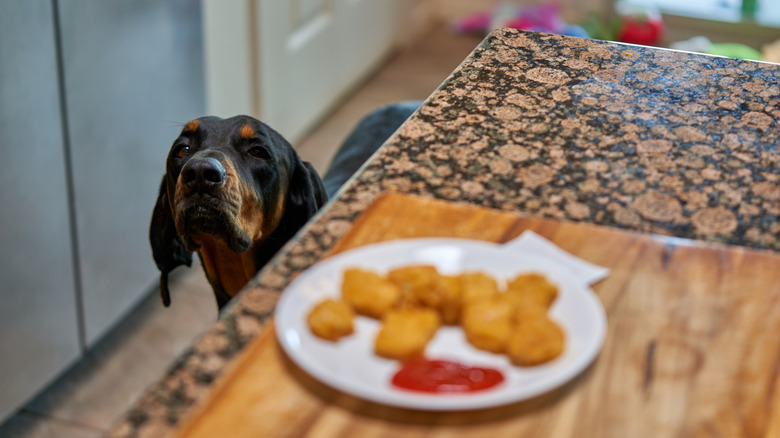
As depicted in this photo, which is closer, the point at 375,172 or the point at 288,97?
the point at 375,172

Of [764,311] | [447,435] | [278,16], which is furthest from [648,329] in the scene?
[278,16]

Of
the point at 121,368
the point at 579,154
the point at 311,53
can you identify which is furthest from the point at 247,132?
the point at 311,53

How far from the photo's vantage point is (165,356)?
249cm

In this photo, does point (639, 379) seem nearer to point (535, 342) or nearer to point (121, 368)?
point (535, 342)

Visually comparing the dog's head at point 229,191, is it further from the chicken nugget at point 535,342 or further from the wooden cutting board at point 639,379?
the chicken nugget at point 535,342

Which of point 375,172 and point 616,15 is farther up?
point 375,172

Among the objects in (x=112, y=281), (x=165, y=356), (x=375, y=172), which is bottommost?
(x=165, y=356)

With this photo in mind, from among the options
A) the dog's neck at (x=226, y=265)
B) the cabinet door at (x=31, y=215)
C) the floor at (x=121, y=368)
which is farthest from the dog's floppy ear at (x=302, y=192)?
the cabinet door at (x=31, y=215)

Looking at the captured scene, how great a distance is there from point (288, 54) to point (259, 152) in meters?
1.99

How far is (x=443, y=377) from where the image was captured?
68 centimetres

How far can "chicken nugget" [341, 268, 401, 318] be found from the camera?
74cm

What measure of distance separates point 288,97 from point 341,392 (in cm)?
282

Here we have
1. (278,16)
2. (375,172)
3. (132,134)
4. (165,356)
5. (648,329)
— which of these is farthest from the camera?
(278,16)

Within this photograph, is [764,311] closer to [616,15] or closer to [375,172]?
[375,172]
